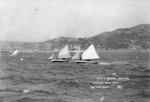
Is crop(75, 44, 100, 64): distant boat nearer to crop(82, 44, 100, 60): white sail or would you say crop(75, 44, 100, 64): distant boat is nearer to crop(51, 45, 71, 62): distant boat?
crop(82, 44, 100, 60): white sail

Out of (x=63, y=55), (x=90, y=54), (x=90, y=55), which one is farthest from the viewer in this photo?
(x=63, y=55)

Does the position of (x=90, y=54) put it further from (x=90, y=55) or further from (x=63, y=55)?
(x=63, y=55)

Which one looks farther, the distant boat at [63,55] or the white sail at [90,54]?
the distant boat at [63,55]

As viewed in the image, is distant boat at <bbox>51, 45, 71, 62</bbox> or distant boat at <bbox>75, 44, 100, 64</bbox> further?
distant boat at <bbox>51, 45, 71, 62</bbox>

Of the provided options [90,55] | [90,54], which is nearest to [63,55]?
[90,55]

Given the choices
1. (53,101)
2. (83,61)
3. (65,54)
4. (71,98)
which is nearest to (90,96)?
(71,98)

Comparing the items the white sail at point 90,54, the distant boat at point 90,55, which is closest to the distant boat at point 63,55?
the distant boat at point 90,55

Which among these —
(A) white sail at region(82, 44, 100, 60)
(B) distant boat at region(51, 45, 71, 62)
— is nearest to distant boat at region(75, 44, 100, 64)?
(A) white sail at region(82, 44, 100, 60)

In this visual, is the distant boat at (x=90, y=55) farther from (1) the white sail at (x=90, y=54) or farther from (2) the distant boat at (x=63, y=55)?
(2) the distant boat at (x=63, y=55)

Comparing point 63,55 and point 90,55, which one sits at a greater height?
point 63,55

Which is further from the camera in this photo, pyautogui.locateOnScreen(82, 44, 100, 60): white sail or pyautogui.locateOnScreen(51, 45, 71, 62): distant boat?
pyautogui.locateOnScreen(51, 45, 71, 62): distant boat

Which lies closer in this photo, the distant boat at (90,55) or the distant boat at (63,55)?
the distant boat at (90,55)
